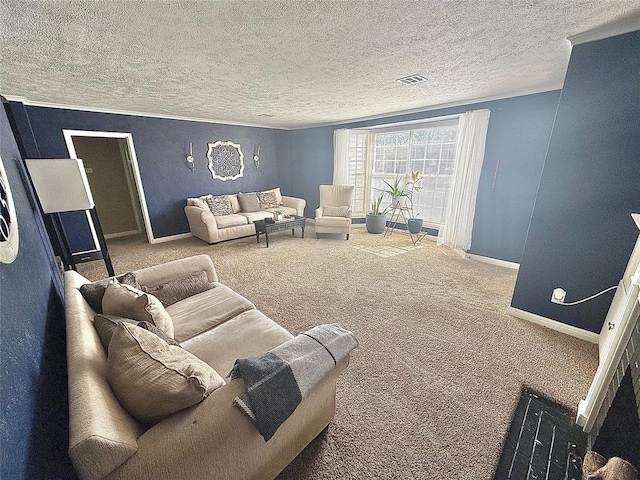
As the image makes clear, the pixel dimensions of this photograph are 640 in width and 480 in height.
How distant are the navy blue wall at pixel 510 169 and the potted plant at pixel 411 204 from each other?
96cm

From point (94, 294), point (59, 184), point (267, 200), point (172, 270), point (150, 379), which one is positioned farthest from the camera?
point (267, 200)

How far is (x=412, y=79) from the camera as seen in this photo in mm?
2588

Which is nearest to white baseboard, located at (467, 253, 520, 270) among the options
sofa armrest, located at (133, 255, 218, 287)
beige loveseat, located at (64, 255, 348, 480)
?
beige loveseat, located at (64, 255, 348, 480)

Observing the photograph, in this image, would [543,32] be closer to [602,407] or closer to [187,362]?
[602,407]

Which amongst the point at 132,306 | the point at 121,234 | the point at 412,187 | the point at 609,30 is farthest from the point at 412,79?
the point at 121,234

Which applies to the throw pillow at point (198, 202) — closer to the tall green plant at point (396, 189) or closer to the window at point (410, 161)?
the window at point (410, 161)

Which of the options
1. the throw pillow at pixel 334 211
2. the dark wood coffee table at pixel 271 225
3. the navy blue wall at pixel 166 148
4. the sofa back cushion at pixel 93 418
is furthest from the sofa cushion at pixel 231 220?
the sofa back cushion at pixel 93 418

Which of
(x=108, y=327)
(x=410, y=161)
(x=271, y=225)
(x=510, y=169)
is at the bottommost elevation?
(x=271, y=225)

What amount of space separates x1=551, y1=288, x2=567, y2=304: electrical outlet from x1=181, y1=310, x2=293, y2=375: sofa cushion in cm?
230

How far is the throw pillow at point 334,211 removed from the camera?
16.0 ft

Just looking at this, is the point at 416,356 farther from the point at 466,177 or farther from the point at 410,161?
the point at 410,161

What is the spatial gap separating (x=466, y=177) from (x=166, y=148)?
5.11 meters

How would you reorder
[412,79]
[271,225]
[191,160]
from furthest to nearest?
1. [191,160]
2. [271,225]
3. [412,79]

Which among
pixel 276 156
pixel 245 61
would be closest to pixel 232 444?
pixel 245 61
